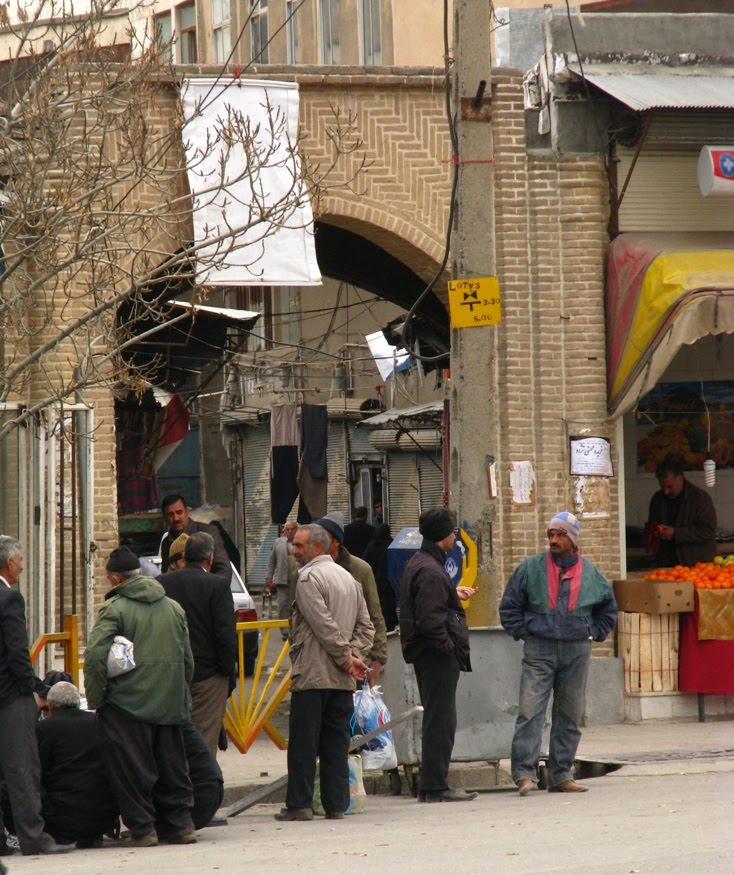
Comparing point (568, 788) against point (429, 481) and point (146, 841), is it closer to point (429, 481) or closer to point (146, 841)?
point (146, 841)

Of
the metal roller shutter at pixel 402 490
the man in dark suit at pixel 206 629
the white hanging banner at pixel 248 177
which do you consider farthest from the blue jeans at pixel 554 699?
the metal roller shutter at pixel 402 490

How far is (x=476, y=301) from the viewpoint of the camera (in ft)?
34.0

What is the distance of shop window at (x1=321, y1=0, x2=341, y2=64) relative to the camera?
25844 mm

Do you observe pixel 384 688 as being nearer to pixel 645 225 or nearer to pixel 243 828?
pixel 243 828

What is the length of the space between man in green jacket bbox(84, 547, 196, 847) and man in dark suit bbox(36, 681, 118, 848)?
171 millimetres

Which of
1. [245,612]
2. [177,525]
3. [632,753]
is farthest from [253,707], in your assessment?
[245,612]

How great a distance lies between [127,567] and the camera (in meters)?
8.79

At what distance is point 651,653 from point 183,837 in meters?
5.79

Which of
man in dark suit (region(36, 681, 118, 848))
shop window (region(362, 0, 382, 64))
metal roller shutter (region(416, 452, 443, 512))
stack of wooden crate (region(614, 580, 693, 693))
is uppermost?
shop window (region(362, 0, 382, 64))

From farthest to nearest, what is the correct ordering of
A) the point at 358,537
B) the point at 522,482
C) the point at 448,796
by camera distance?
the point at 358,537, the point at 522,482, the point at 448,796

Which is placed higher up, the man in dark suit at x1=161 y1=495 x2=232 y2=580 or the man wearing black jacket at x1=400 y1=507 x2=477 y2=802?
the man in dark suit at x1=161 y1=495 x2=232 y2=580

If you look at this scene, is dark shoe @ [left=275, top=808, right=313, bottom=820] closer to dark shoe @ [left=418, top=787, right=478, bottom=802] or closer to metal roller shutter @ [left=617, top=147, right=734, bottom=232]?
dark shoe @ [left=418, top=787, right=478, bottom=802]

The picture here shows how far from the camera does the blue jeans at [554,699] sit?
10039 millimetres

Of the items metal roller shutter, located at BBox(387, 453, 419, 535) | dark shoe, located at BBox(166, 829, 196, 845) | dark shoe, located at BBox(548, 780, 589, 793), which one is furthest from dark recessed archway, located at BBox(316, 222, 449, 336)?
metal roller shutter, located at BBox(387, 453, 419, 535)
